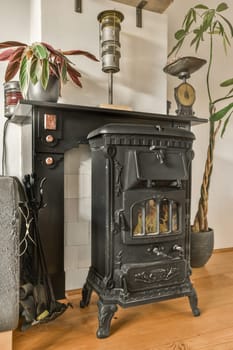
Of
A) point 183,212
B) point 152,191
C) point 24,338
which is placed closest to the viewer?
point 24,338

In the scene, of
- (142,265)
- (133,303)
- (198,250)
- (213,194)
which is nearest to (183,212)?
(142,265)

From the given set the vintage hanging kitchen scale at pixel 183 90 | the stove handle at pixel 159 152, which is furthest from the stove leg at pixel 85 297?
the vintage hanging kitchen scale at pixel 183 90

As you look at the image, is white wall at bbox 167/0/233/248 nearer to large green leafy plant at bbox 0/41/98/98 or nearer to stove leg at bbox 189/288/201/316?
stove leg at bbox 189/288/201/316

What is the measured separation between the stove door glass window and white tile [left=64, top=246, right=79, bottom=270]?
2.03ft

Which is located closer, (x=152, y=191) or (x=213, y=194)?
(x=152, y=191)

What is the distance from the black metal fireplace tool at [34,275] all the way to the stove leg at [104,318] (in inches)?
9.7

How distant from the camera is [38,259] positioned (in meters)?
1.57

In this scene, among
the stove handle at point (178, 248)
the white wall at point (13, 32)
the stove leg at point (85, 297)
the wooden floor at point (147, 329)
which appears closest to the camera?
the wooden floor at point (147, 329)

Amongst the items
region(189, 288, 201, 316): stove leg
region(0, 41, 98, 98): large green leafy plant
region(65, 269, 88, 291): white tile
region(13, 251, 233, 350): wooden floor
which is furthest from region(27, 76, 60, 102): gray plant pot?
region(189, 288, 201, 316): stove leg

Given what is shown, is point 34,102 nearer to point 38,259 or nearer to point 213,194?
point 38,259

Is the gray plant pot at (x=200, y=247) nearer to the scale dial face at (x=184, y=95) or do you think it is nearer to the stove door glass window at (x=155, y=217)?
the stove door glass window at (x=155, y=217)

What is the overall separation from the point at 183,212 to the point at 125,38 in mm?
1395

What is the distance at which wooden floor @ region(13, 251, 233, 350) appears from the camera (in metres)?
1.33

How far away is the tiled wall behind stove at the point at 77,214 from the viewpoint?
6.14 ft
